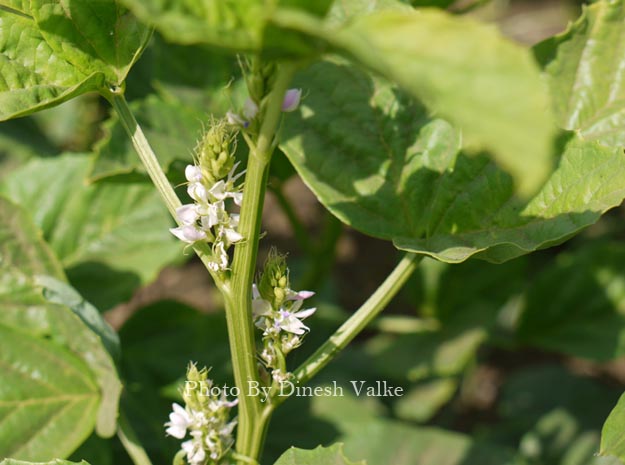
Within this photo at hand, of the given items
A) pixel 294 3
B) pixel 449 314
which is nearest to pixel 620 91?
pixel 294 3

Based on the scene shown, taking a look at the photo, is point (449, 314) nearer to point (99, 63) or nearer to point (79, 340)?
point (79, 340)

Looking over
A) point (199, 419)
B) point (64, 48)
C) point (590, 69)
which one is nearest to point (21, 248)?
point (64, 48)

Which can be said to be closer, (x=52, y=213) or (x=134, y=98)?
(x=52, y=213)

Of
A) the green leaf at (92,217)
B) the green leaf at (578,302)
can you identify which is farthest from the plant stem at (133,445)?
the green leaf at (578,302)

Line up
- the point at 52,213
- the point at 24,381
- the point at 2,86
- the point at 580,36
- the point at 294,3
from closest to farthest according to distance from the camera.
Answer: the point at 294,3
the point at 2,86
the point at 580,36
the point at 24,381
the point at 52,213

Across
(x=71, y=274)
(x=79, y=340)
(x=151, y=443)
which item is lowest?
(x=151, y=443)

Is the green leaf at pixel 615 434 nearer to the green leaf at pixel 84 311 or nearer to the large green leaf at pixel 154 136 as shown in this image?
the green leaf at pixel 84 311

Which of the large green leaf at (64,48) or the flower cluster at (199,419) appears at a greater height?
the large green leaf at (64,48)
